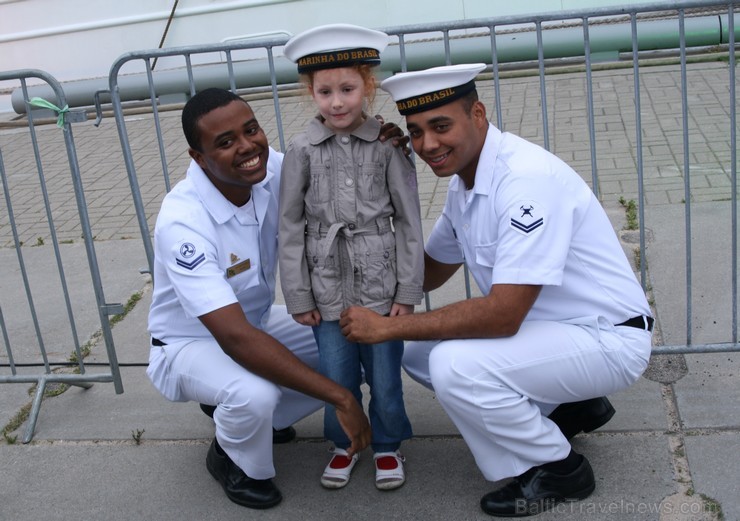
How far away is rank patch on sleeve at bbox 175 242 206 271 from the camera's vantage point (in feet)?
9.80

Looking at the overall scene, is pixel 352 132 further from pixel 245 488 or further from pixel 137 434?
pixel 137 434

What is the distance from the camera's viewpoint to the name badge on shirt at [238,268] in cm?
317

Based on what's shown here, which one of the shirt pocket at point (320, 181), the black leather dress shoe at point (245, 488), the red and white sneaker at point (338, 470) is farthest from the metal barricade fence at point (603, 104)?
the black leather dress shoe at point (245, 488)

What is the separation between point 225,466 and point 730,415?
1.86 meters

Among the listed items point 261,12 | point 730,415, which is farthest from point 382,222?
point 261,12

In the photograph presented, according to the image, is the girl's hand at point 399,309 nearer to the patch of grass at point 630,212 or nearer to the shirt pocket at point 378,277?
the shirt pocket at point 378,277

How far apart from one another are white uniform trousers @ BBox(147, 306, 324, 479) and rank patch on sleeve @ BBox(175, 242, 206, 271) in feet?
1.11

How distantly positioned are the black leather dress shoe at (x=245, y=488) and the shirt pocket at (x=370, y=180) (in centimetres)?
108

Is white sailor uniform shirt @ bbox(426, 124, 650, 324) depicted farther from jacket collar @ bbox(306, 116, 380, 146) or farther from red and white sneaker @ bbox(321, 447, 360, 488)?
red and white sneaker @ bbox(321, 447, 360, 488)

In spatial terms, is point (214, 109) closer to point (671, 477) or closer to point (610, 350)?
point (610, 350)

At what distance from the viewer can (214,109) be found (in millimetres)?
3027

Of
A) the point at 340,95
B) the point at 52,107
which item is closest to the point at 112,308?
the point at 52,107

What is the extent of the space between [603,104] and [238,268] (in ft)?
19.9

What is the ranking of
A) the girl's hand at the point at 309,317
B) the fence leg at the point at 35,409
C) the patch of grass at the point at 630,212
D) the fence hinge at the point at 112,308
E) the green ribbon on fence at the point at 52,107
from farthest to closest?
the patch of grass at the point at 630,212
the fence hinge at the point at 112,308
the fence leg at the point at 35,409
the green ribbon on fence at the point at 52,107
the girl's hand at the point at 309,317
